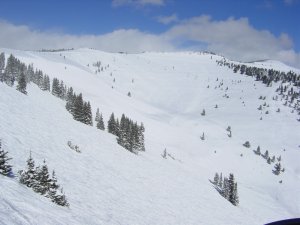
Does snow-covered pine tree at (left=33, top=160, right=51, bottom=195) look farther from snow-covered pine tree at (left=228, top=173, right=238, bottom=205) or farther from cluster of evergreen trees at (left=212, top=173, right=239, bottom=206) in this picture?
snow-covered pine tree at (left=228, top=173, right=238, bottom=205)

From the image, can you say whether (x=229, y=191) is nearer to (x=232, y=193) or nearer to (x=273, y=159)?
(x=232, y=193)

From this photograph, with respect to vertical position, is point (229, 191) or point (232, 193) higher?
point (232, 193)

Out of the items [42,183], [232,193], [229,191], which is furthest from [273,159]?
[42,183]

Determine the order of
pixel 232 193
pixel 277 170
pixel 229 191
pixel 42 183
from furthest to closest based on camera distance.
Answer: pixel 277 170
pixel 229 191
pixel 232 193
pixel 42 183

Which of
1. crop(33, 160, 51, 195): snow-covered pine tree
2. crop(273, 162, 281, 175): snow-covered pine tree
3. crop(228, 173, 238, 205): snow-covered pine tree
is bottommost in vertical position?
crop(273, 162, 281, 175): snow-covered pine tree

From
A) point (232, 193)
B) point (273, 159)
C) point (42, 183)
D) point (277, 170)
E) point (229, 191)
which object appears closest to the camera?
point (42, 183)

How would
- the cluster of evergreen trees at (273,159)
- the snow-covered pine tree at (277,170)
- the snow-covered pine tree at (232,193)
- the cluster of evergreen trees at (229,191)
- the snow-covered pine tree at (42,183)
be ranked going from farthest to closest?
1. the cluster of evergreen trees at (273,159)
2. the snow-covered pine tree at (277,170)
3. the snow-covered pine tree at (232,193)
4. the cluster of evergreen trees at (229,191)
5. the snow-covered pine tree at (42,183)

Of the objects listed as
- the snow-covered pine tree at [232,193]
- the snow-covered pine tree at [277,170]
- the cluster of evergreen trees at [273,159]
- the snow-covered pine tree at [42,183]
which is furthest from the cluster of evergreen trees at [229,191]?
the cluster of evergreen trees at [273,159]

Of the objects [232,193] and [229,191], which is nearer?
[232,193]

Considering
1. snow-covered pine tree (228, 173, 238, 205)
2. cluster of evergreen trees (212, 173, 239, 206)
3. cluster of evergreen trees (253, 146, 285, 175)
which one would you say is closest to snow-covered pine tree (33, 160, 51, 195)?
cluster of evergreen trees (212, 173, 239, 206)

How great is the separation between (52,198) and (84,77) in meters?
180

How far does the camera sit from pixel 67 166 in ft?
84.9

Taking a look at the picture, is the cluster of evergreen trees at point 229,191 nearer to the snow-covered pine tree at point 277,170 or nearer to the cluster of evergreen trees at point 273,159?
the snow-covered pine tree at point 277,170

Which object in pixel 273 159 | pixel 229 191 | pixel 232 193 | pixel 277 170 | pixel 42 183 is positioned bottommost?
pixel 277 170
